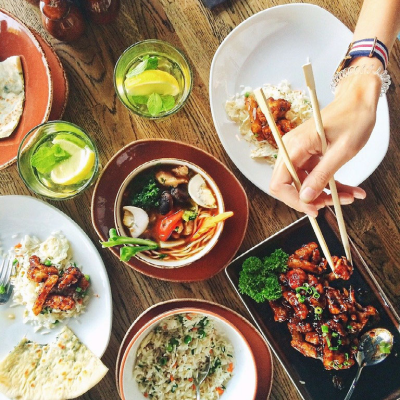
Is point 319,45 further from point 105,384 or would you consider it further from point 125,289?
point 105,384

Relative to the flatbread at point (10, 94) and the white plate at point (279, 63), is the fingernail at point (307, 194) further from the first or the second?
the flatbread at point (10, 94)

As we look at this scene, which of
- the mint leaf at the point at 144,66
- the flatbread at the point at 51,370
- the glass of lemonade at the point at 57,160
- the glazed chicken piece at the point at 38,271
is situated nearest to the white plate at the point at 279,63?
the mint leaf at the point at 144,66

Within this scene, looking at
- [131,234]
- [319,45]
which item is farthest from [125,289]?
[319,45]

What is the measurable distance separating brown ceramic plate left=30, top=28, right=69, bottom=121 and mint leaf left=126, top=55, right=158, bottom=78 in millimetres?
307

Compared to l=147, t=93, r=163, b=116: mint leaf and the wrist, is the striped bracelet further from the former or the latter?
l=147, t=93, r=163, b=116: mint leaf

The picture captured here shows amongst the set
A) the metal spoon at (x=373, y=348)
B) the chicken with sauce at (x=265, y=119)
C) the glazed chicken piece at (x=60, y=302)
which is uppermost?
the chicken with sauce at (x=265, y=119)

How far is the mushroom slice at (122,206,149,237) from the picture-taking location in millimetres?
1862

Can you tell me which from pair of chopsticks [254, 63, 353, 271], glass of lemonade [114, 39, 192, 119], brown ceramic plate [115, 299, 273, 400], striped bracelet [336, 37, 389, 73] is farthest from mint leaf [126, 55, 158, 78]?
brown ceramic plate [115, 299, 273, 400]

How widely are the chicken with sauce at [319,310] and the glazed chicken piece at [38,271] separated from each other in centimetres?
101

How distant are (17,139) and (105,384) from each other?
122cm

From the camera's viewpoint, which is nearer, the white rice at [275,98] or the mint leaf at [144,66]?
the mint leaf at [144,66]

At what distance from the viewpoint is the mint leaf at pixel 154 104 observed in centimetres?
183

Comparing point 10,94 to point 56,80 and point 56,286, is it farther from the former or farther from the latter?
point 56,286

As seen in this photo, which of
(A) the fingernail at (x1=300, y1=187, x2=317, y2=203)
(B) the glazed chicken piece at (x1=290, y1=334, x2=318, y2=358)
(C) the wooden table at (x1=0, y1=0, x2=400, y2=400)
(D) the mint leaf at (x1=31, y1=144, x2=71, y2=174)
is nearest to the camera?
(A) the fingernail at (x1=300, y1=187, x2=317, y2=203)
